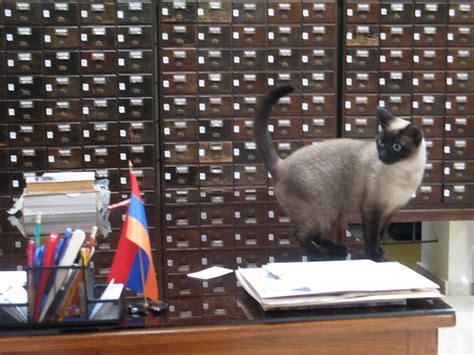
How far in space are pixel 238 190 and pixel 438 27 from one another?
1.53m

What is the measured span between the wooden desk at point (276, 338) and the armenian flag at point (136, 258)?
135 millimetres

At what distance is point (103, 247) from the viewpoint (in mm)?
1721

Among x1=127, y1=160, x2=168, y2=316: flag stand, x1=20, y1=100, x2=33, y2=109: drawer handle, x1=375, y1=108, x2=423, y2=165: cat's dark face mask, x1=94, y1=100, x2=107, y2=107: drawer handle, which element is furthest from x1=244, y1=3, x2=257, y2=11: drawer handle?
x1=127, y1=160, x2=168, y2=316: flag stand

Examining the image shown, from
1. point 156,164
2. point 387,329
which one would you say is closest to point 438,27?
point 156,164

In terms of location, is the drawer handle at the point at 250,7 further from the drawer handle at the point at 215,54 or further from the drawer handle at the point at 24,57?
the drawer handle at the point at 24,57

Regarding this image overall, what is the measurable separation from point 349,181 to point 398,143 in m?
0.18

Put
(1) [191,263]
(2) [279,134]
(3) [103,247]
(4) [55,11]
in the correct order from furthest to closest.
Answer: (2) [279,134] → (4) [55,11] → (3) [103,247] → (1) [191,263]

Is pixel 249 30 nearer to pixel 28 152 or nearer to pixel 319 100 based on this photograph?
pixel 319 100

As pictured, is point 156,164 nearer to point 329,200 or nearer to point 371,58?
point 371,58

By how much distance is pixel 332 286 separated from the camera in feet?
3.92

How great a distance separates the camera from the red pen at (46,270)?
3.43ft

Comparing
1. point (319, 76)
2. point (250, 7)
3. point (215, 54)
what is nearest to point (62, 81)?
point (215, 54)

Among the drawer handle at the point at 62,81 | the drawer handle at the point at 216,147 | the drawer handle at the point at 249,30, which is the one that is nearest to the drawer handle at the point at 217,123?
the drawer handle at the point at 216,147

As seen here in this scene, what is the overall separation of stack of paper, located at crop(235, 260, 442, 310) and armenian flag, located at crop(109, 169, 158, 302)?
205 mm
